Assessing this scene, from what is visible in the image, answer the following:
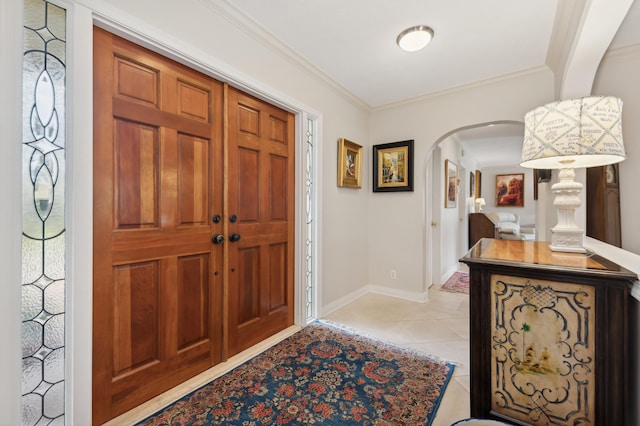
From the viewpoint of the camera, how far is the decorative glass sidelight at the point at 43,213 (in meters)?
1.09

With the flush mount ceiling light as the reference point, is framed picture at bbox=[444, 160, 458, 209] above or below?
below

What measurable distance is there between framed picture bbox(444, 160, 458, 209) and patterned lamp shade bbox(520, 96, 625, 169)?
9.81 feet

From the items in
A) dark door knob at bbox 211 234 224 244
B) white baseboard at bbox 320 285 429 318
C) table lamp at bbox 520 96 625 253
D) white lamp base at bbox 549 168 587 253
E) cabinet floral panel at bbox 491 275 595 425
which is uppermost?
table lamp at bbox 520 96 625 253

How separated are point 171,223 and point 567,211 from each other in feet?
7.19

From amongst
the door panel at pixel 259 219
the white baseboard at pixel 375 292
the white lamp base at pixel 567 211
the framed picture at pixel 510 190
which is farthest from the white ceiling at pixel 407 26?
the framed picture at pixel 510 190

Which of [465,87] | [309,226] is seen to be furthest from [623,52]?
[309,226]

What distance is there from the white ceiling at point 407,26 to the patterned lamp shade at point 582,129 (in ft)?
3.46

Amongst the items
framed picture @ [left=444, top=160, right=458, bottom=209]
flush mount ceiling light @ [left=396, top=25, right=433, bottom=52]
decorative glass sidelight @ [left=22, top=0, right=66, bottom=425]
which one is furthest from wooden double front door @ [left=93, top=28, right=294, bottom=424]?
framed picture @ [left=444, top=160, right=458, bottom=209]

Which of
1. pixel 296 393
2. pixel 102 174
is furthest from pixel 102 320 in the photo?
pixel 296 393

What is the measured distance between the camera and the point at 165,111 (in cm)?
156

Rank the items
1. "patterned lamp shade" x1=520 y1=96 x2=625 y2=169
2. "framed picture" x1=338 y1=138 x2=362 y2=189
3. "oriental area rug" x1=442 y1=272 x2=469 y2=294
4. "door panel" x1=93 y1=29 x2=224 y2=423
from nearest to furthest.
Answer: "patterned lamp shade" x1=520 y1=96 x2=625 y2=169, "door panel" x1=93 y1=29 x2=224 y2=423, "framed picture" x1=338 y1=138 x2=362 y2=189, "oriental area rug" x1=442 y1=272 x2=469 y2=294

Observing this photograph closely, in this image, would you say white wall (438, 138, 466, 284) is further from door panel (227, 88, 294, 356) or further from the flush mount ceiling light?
door panel (227, 88, 294, 356)

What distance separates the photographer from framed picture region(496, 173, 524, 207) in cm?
803

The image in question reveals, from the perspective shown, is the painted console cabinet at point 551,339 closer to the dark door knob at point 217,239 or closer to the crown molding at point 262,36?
the dark door knob at point 217,239
